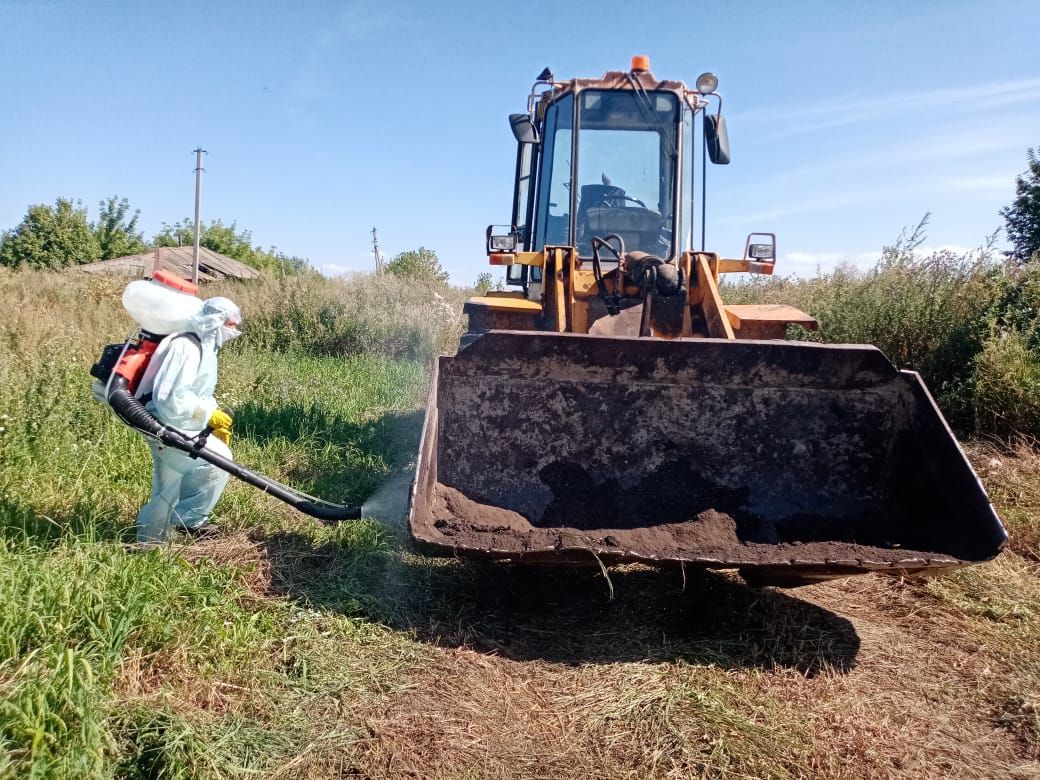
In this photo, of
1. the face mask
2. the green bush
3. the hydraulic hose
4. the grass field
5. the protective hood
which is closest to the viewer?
the grass field

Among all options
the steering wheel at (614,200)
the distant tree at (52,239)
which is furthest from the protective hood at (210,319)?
the distant tree at (52,239)

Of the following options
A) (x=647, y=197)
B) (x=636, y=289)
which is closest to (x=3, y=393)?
(x=636, y=289)

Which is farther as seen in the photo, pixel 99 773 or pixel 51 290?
pixel 51 290

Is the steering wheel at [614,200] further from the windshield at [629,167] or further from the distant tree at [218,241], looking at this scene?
the distant tree at [218,241]

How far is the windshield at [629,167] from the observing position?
5.59 m

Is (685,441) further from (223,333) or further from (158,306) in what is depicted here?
(158,306)

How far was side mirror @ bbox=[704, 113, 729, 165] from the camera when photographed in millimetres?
5504

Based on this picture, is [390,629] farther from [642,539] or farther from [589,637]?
[642,539]

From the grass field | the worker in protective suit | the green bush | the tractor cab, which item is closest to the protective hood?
the worker in protective suit

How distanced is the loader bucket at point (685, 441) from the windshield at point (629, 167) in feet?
6.64

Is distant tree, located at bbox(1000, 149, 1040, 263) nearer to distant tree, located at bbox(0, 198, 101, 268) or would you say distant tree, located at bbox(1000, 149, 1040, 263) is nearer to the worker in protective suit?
the worker in protective suit

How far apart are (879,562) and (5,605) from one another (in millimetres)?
3423

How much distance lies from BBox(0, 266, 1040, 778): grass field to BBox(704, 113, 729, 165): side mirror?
10.1 ft

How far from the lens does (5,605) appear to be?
111 inches
